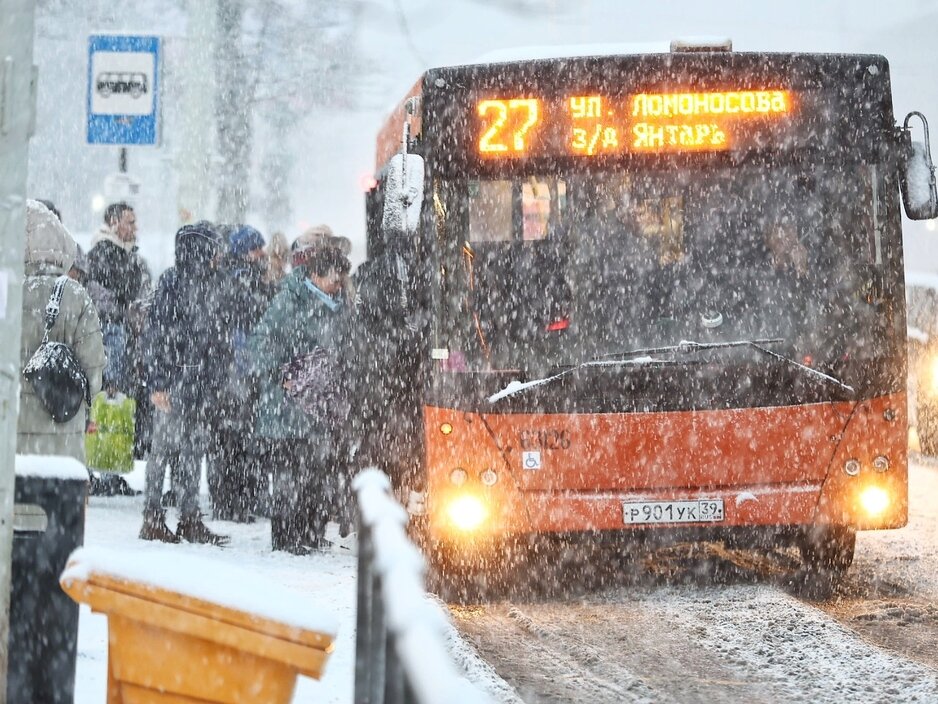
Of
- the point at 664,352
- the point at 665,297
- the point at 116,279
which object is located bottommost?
the point at 664,352

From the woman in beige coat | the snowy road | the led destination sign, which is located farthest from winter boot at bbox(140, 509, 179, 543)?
the led destination sign

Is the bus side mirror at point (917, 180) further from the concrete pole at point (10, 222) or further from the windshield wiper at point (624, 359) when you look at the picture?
the concrete pole at point (10, 222)

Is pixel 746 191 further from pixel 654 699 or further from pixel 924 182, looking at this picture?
pixel 654 699

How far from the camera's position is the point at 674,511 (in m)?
7.88

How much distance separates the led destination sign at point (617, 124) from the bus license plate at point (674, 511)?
190 cm

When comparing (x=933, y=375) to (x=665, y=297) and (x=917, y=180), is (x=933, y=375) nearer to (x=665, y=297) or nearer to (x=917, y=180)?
(x=917, y=180)

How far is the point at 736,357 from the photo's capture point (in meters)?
7.90

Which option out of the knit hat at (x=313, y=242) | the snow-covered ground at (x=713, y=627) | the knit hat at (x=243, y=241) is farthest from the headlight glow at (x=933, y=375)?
the knit hat at (x=243, y=241)

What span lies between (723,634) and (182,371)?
4.18m

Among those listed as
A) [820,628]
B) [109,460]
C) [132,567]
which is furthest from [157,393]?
[132,567]

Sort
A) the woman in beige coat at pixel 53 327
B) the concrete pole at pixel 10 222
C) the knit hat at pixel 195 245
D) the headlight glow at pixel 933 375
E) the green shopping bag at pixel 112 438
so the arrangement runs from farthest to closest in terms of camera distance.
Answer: the headlight glow at pixel 933 375
the green shopping bag at pixel 112 438
the knit hat at pixel 195 245
the woman in beige coat at pixel 53 327
the concrete pole at pixel 10 222

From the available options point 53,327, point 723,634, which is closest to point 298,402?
point 53,327

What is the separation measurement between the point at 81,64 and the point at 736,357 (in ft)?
62.0

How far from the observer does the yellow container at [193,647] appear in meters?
3.52
